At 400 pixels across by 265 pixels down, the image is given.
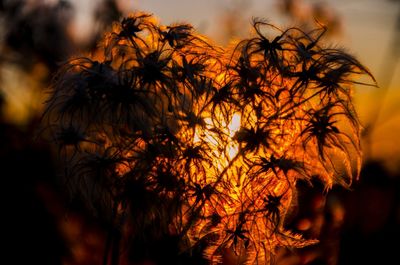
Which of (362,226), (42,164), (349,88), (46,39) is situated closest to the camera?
(349,88)

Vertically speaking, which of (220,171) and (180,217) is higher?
(220,171)

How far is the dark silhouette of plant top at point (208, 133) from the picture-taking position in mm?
5570

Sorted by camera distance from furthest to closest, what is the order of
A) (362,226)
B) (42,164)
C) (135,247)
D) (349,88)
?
(42,164), (362,226), (135,247), (349,88)

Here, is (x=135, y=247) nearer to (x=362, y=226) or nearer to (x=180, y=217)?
(x=180, y=217)

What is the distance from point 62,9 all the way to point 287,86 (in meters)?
8.97

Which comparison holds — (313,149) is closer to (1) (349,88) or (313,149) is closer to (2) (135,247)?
(1) (349,88)

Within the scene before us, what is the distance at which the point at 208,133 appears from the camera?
5836 millimetres

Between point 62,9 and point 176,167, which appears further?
point 62,9

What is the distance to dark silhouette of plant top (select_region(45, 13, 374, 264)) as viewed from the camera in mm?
5570

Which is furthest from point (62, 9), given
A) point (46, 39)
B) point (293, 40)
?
point (293, 40)

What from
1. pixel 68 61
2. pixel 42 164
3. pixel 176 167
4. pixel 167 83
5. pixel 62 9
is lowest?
pixel 176 167

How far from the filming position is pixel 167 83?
5641 mm

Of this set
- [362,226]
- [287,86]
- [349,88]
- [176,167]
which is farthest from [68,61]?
[362,226]

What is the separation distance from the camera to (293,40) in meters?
6.04
